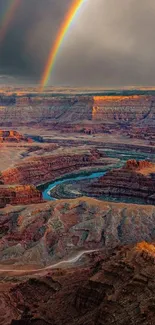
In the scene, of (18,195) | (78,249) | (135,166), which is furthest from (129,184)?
(78,249)

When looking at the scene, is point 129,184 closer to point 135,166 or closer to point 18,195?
point 135,166

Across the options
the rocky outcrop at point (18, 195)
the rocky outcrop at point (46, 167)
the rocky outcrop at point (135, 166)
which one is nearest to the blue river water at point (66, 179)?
the rocky outcrop at point (46, 167)

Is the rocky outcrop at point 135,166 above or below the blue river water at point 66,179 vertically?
above

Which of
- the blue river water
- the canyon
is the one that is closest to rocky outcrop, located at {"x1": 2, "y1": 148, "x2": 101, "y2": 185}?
the canyon

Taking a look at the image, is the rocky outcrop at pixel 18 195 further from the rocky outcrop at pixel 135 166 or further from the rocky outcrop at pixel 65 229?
the rocky outcrop at pixel 135 166

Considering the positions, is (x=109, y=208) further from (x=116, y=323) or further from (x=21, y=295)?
(x=116, y=323)

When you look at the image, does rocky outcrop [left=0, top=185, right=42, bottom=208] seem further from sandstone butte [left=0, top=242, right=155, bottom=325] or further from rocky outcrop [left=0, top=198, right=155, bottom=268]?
sandstone butte [left=0, top=242, right=155, bottom=325]
